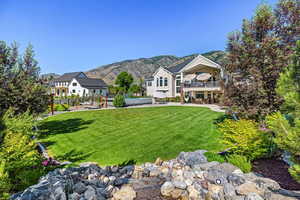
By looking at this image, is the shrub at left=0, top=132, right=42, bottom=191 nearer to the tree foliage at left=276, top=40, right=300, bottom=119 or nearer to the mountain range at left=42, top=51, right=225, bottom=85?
the tree foliage at left=276, top=40, right=300, bottom=119

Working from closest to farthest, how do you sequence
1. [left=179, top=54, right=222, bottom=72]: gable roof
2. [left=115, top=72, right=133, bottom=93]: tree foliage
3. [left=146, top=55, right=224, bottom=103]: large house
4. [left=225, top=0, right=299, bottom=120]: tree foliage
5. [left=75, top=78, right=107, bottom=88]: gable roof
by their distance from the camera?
1. [left=225, top=0, right=299, bottom=120]: tree foliage
2. [left=179, top=54, right=222, bottom=72]: gable roof
3. [left=146, top=55, right=224, bottom=103]: large house
4. [left=115, top=72, right=133, bottom=93]: tree foliage
5. [left=75, top=78, right=107, bottom=88]: gable roof

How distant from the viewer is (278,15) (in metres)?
7.30

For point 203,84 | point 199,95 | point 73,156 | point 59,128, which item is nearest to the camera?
point 73,156

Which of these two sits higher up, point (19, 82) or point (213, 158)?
point (19, 82)

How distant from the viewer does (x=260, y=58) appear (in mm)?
6988

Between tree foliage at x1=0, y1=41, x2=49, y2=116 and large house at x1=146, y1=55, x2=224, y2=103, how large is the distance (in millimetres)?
21414

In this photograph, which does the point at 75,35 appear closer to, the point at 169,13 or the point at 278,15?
the point at 169,13

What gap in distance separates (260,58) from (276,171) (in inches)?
174

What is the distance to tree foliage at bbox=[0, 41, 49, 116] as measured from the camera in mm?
7930

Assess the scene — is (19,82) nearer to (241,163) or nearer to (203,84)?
(241,163)

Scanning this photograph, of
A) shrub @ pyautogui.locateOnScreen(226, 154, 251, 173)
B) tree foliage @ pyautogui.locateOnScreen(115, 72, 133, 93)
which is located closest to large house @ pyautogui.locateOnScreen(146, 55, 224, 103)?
tree foliage @ pyautogui.locateOnScreen(115, 72, 133, 93)

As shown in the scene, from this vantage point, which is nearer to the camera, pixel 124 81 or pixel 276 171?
pixel 276 171

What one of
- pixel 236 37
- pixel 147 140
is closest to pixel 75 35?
pixel 147 140

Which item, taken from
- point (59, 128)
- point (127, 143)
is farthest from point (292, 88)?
point (59, 128)
